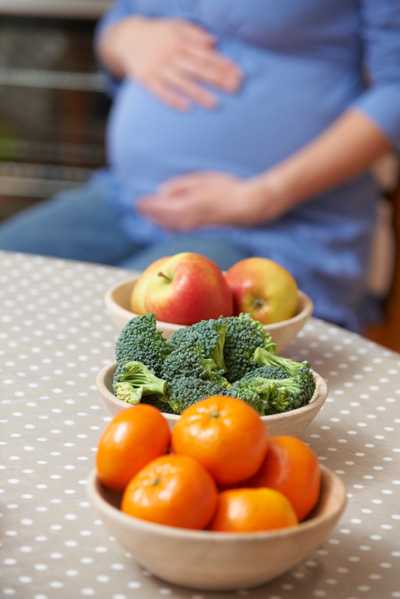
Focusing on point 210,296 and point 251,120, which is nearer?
point 210,296

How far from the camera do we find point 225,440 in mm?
641

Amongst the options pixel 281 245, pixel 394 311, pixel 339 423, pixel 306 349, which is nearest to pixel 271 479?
pixel 339 423

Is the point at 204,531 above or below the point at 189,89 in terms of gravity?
above

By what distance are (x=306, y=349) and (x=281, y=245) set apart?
2.40ft

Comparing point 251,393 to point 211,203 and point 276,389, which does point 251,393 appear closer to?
point 276,389

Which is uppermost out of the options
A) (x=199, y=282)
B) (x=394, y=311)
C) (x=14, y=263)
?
(x=199, y=282)

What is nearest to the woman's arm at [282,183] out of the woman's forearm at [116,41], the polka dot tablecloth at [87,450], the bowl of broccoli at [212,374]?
the woman's forearm at [116,41]

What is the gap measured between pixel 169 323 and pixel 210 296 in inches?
1.8

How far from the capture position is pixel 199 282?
0.97m

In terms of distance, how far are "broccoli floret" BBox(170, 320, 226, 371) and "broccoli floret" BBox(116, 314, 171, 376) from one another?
0.01 metres

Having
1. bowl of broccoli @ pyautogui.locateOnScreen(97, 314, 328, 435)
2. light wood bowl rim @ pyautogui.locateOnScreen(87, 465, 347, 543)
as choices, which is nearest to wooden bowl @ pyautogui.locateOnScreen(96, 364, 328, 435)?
bowl of broccoli @ pyautogui.locateOnScreen(97, 314, 328, 435)

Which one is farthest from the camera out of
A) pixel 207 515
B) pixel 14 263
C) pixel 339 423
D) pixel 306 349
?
pixel 14 263

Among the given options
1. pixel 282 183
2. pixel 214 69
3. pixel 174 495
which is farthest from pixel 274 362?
pixel 214 69

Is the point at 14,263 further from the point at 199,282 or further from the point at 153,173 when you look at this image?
the point at 153,173
